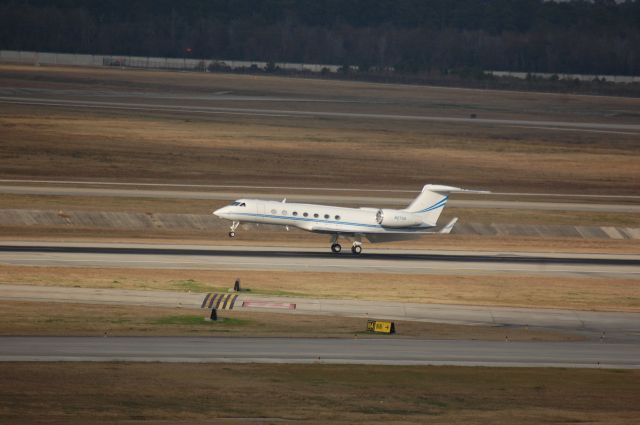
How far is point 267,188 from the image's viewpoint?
7981cm

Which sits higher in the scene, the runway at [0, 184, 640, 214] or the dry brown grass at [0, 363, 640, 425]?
the dry brown grass at [0, 363, 640, 425]

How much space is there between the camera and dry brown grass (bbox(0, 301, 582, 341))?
1516 inches

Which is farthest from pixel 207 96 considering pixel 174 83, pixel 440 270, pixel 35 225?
pixel 440 270

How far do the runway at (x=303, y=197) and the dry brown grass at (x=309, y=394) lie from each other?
39823 millimetres

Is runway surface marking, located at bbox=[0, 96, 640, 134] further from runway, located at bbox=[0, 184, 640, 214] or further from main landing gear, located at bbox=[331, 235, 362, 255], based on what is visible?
main landing gear, located at bbox=[331, 235, 362, 255]

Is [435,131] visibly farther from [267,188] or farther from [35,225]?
[35,225]

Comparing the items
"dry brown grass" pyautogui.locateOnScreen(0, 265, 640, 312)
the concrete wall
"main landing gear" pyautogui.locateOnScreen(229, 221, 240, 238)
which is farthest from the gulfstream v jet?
the concrete wall

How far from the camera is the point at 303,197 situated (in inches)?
2977

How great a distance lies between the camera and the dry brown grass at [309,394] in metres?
29.0

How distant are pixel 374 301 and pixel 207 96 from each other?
9359cm

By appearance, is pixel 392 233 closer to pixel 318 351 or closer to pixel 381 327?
pixel 381 327

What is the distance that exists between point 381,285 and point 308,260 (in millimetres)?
7186

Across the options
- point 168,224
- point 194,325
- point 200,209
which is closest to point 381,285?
point 194,325

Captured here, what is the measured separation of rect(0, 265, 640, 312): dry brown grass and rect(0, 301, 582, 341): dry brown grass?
491 centimetres
